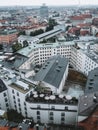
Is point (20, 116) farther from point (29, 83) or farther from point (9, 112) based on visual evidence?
point (29, 83)

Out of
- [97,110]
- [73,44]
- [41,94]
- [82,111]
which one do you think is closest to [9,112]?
[41,94]

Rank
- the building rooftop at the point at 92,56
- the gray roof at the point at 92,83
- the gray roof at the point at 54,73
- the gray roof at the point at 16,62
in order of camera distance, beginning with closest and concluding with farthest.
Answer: the gray roof at the point at 92,83 → the gray roof at the point at 54,73 → the gray roof at the point at 16,62 → the building rooftop at the point at 92,56

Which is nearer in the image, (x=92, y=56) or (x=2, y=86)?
(x=2, y=86)

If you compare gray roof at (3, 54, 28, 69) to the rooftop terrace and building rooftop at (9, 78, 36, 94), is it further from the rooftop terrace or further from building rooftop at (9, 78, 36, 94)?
the rooftop terrace

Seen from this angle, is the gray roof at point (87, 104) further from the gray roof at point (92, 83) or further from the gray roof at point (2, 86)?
the gray roof at point (2, 86)

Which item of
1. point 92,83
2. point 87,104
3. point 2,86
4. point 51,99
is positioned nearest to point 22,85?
point 2,86

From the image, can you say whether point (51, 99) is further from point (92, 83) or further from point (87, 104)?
point (92, 83)

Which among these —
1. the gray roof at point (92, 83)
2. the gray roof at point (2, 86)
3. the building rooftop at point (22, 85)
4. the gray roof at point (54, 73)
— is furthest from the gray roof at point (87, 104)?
the gray roof at point (2, 86)

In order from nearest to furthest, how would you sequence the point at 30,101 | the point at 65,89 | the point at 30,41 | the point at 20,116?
the point at 30,101, the point at 20,116, the point at 65,89, the point at 30,41

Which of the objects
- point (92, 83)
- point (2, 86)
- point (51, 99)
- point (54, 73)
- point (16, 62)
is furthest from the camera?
point (16, 62)

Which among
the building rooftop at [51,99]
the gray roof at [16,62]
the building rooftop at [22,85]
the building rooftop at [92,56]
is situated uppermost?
the building rooftop at [92,56]

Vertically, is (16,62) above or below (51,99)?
above
